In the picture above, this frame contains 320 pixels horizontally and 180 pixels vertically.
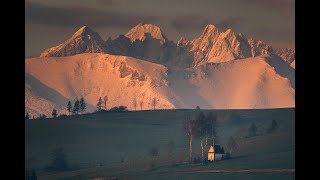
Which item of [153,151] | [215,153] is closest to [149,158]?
[153,151]

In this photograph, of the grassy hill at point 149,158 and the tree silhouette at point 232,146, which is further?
the tree silhouette at point 232,146

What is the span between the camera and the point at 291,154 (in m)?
134

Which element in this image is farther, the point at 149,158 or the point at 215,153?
the point at 149,158

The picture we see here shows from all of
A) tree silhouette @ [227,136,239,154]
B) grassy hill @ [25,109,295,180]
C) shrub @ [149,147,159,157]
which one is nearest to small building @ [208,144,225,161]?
tree silhouette @ [227,136,239,154]

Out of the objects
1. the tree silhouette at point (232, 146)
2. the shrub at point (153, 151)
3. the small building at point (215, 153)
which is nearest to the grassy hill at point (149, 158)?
the shrub at point (153, 151)

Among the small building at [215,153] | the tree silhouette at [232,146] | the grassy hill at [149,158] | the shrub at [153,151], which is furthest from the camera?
the shrub at [153,151]

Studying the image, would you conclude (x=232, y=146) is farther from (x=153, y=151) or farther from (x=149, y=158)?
(x=153, y=151)

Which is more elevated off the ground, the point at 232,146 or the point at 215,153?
the point at 232,146

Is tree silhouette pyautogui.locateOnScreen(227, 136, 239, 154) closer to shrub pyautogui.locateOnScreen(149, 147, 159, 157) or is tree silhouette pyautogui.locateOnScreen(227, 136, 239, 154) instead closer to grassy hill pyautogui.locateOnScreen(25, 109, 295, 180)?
grassy hill pyautogui.locateOnScreen(25, 109, 295, 180)

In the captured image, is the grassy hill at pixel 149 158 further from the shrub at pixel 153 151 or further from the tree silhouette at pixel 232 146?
the tree silhouette at pixel 232 146
